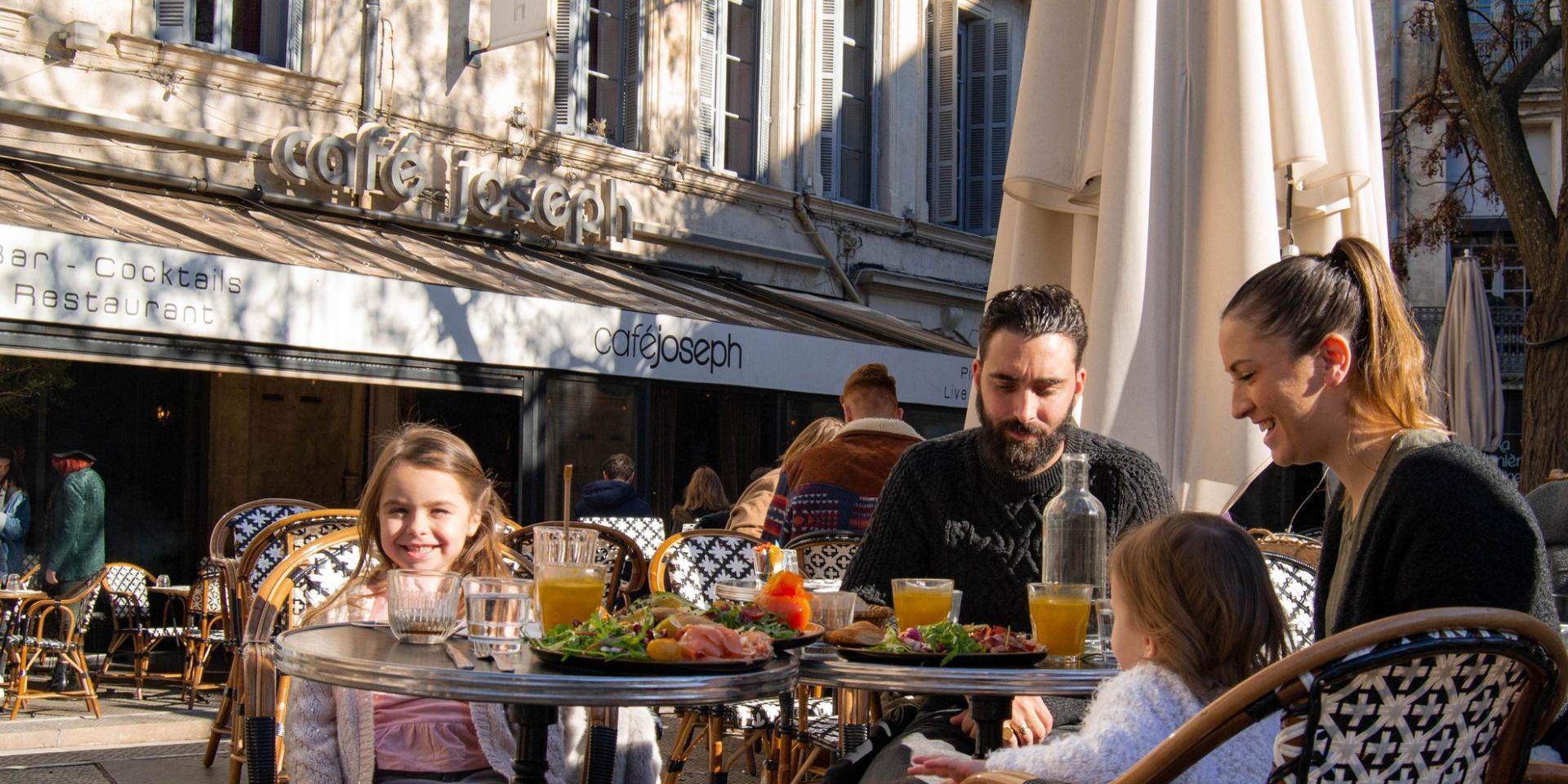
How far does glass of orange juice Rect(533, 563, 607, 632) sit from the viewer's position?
271 centimetres

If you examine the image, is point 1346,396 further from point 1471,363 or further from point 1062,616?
point 1471,363

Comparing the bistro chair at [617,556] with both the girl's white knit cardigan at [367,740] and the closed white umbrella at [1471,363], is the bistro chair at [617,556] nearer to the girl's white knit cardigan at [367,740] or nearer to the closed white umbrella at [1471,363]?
the girl's white knit cardigan at [367,740]

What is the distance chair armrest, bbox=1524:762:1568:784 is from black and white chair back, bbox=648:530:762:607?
3133mm

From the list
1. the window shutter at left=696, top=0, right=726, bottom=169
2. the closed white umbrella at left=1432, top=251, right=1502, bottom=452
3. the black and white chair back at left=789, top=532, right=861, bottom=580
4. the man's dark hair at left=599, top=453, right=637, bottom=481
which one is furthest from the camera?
the window shutter at left=696, top=0, right=726, bottom=169

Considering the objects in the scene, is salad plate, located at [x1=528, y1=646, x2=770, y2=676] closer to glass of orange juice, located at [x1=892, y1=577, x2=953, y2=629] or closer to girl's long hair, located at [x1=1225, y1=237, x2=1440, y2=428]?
glass of orange juice, located at [x1=892, y1=577, x2=953, y2=629]

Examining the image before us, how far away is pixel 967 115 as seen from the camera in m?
19.1

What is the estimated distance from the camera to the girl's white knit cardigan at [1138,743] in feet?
7.19

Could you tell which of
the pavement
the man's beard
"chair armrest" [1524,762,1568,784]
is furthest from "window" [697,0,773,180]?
"chair armrest" [1524,762,1568,784]

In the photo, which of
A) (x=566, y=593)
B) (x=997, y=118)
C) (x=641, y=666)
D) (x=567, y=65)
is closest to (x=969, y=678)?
(x=641, y=666)

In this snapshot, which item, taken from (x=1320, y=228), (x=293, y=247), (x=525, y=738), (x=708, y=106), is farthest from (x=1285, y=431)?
(x=708, y=106)

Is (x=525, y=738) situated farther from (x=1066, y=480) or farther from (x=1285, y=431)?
(x=1285, y=431)

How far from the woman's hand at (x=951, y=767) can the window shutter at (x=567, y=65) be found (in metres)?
12.2

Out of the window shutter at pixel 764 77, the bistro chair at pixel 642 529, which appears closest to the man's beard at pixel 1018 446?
the bistro chair at pixel 642 529

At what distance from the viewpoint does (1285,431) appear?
101 inches
